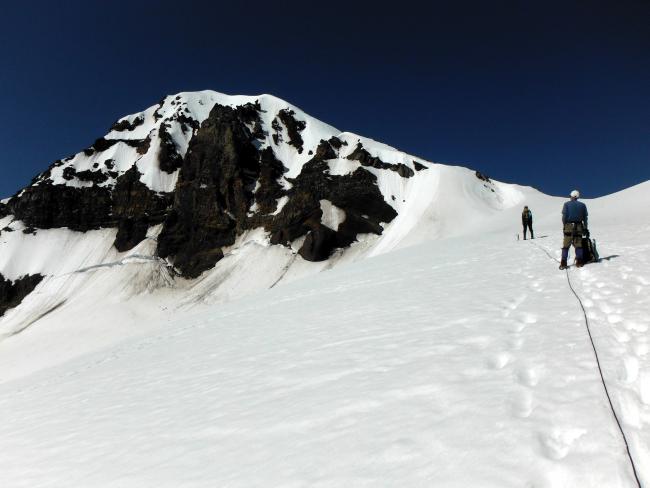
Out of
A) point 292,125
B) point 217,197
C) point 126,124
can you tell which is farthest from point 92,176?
point 292,125

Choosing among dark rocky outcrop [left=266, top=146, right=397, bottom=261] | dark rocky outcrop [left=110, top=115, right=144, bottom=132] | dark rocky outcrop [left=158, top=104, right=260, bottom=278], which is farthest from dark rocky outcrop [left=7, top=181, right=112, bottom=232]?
dark rocky outcrop [left=266, top=146, right=397, bottom=261]

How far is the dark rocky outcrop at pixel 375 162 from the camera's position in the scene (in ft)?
284

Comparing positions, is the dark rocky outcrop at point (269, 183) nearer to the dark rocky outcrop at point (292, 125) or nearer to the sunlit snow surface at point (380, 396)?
the dark rocky outcrop at point (292, 125)

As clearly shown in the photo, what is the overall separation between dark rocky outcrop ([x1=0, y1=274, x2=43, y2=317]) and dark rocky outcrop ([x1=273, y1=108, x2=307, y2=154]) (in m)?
62.6

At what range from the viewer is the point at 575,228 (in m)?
10.8

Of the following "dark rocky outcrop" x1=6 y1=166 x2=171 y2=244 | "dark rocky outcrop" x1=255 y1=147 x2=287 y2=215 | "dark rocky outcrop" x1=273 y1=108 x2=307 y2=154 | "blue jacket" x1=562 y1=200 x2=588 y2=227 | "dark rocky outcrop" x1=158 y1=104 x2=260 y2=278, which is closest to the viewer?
"blue jacket" x1=562 y1=200 x2=588 y2=227

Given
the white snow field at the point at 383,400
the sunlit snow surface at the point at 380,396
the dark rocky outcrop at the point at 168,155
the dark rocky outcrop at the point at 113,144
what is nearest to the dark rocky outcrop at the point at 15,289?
the dark rocky outcrop at the point at 168,155

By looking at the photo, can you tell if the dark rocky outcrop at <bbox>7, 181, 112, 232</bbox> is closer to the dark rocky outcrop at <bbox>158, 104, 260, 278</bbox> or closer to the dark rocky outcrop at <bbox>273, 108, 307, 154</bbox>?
the dark rocky outcrop at <bbox>158, 104, 260, 278</bbox>

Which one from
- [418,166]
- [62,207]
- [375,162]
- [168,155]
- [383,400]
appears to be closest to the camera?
[383,400]

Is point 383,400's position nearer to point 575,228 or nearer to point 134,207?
point 575,228

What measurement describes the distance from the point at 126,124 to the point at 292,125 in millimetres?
48217

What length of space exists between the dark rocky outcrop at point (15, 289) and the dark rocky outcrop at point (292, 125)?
2465 inches

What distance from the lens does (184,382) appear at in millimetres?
6551

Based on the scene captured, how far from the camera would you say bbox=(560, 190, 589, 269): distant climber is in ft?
34.3
